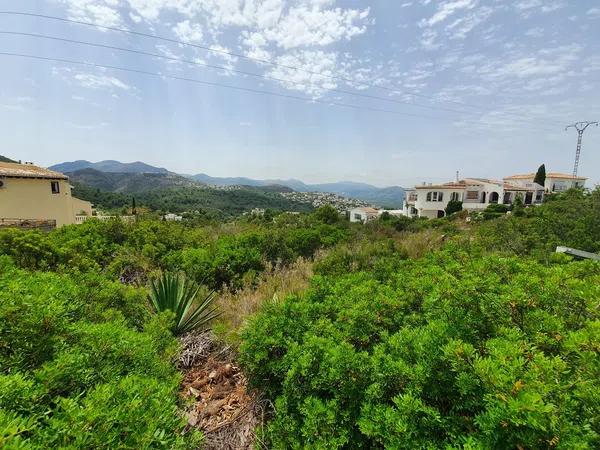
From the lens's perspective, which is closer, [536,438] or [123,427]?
[536,438]

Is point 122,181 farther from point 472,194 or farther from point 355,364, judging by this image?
point 355,364

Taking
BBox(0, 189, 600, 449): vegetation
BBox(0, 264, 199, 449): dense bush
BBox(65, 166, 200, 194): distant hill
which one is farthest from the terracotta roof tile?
BBox(65, 166, 200, 194): distant hill

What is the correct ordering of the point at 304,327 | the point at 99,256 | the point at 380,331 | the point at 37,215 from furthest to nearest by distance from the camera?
the point at 37,215
the point at 99,256
the point at 304,327
the point at 380,331

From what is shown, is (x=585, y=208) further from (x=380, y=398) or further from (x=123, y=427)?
(x=123, y=427)

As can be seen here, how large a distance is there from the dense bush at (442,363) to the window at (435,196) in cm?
4281

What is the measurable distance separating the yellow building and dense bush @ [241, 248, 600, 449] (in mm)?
20961

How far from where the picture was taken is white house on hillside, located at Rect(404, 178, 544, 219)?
40.0 metres

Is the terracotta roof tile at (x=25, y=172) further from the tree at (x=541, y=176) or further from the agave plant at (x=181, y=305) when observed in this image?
the tree at (x=541, y=176)

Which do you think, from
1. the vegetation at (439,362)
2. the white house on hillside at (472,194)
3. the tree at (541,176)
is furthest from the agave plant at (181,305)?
the tree at (541,176)

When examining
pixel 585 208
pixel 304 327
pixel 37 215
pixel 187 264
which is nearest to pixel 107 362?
pixel 304 327

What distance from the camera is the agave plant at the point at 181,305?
3831 millimetres

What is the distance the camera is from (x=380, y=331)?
2.30 m

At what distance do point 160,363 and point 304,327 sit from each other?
1109 mm

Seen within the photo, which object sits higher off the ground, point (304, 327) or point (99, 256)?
point (304, 327)
